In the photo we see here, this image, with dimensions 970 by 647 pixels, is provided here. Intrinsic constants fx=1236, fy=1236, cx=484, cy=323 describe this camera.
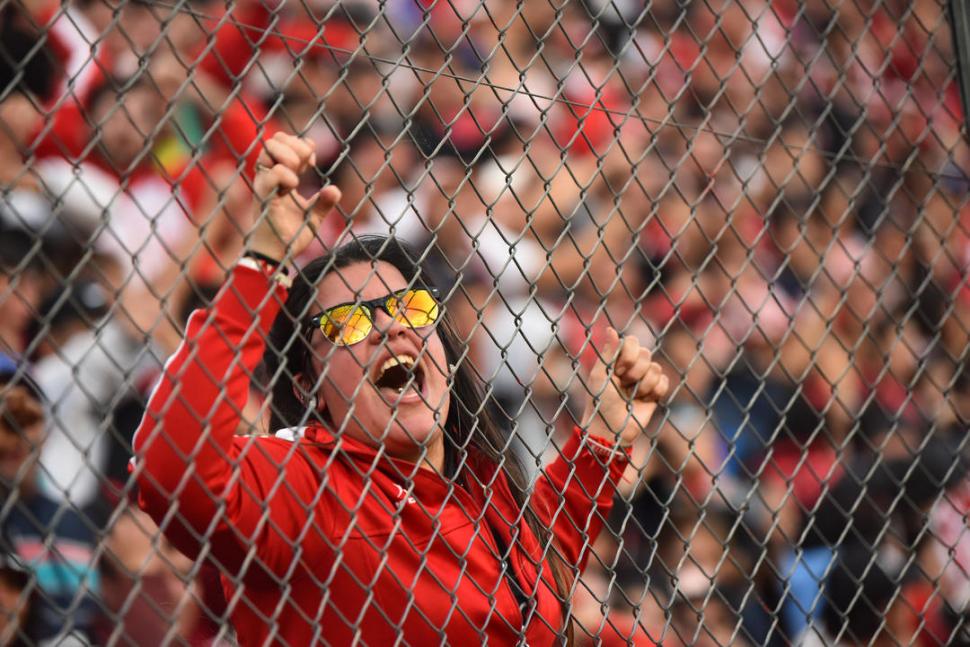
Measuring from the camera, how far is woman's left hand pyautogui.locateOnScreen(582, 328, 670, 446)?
2488mm

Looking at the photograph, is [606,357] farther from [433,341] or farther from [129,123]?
[129,123]

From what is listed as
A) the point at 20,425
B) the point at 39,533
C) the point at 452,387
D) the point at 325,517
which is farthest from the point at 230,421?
the point at 39,533

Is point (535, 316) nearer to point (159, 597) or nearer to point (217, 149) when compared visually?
point (217, 149)

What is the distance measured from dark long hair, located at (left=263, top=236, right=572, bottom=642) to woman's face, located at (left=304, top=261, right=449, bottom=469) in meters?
0.04

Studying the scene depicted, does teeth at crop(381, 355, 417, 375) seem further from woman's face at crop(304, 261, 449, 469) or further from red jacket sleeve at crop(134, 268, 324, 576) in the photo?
red jacket sleeve at crop(134, 268, 324, 576)

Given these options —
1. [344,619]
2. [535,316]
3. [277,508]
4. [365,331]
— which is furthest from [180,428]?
[535,316]

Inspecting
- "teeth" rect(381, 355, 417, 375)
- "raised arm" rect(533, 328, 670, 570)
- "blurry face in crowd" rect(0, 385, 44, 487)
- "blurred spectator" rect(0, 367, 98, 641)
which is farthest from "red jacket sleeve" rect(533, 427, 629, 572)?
"blurry face in crowd" rect(0, 385, 44, 487)

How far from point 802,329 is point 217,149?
2609 mm

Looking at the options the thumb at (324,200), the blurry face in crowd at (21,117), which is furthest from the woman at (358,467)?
the blurry face in crowd at (21,117)

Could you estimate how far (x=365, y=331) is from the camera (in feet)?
7.49

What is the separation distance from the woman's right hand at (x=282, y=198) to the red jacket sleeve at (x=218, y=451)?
55 millimetres

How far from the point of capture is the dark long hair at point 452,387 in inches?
93.9

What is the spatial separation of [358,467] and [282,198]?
557 millimetres

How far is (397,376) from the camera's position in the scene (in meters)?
2.37
